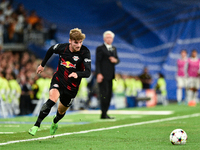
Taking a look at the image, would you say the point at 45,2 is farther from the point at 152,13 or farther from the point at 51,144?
the point at 51,144

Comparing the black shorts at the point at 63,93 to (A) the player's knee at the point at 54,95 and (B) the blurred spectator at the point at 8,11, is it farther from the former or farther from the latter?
(B) the blurred spectator at the point at 8,11

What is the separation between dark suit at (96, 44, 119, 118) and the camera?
12013 millimetres

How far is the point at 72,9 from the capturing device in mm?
28000

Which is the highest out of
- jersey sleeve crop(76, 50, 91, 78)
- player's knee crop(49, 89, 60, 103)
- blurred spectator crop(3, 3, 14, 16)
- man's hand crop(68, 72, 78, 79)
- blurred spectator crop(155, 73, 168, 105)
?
blurred spectator crop(3, 3, 14, 16)

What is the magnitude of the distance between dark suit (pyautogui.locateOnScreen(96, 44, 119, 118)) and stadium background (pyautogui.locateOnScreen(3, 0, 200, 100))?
39.8 feet

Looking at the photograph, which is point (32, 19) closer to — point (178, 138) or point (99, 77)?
point (99, 77)

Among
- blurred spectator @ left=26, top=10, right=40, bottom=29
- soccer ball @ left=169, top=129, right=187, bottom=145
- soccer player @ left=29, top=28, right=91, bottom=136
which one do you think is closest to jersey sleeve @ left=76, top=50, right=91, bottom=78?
soccer player @ left=29, top=28, right=91, bottom=136

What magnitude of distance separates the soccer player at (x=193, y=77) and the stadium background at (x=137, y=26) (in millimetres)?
6010

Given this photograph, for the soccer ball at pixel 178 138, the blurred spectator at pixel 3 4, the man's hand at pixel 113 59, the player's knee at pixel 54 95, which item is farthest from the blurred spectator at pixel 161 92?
the soccer ball at pixel 178 138

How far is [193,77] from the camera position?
19531 millimetres

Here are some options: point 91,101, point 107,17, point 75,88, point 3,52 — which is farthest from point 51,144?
point 107,17

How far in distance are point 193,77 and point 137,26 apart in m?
11.5

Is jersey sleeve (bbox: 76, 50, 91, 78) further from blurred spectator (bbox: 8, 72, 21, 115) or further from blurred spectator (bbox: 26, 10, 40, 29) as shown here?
blurred spectator (bbox: 26, 10, 40, 29)

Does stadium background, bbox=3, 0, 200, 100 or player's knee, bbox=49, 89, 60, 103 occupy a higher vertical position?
stadium background, bbox=3, 0, 200, 100
